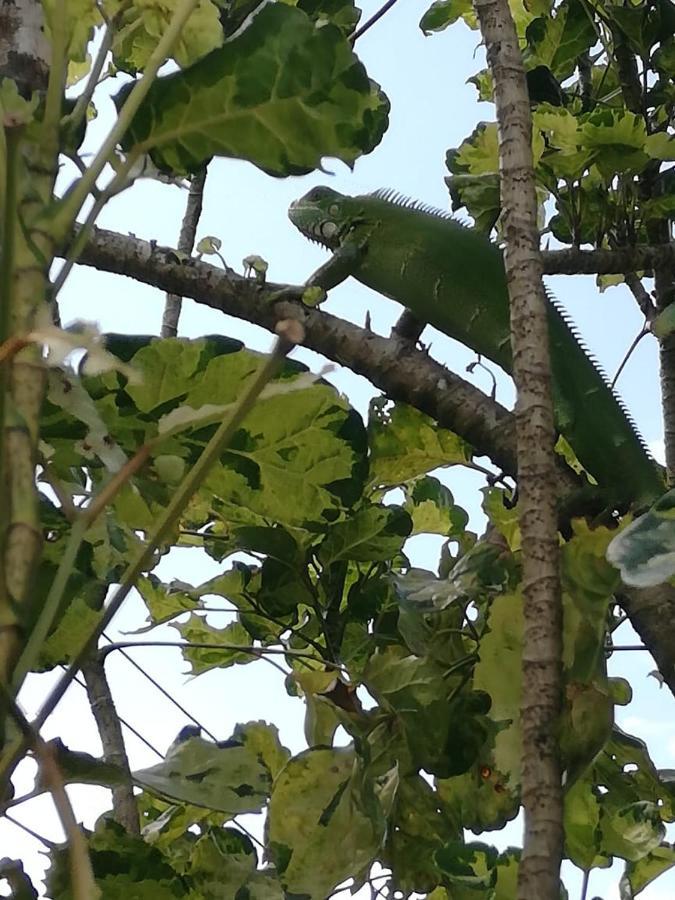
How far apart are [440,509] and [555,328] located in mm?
722

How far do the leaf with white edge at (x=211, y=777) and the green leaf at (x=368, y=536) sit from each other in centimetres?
15

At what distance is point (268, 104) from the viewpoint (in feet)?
1.31

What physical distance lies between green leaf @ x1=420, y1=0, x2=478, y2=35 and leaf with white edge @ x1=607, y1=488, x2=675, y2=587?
41.7 inches

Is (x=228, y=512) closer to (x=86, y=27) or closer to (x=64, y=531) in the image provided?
(x=64, y=531)

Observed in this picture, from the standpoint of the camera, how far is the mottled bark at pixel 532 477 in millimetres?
292

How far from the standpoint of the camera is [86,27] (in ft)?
1.43

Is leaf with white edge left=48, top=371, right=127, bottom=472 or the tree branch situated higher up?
the tree branch

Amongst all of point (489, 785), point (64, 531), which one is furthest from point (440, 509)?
point (64, 531)

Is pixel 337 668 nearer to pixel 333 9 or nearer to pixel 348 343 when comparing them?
pixel 348 343

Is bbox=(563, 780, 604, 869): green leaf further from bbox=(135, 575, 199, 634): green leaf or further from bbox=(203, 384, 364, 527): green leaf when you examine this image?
bbox=(135, 575, 199, 634): green leaf

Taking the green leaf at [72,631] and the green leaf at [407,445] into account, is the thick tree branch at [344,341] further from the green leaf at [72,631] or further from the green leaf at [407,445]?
the green leaf at [72,631]

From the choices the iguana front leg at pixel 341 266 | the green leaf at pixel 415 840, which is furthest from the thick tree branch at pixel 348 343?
the iguana front leg at pixel 341 266

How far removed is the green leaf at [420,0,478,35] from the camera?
4.23 ft

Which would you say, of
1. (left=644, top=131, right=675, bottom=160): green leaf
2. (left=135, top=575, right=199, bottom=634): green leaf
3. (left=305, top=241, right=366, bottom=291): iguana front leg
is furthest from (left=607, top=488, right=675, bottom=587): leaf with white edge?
(left=305, top=241, right=366, bottom=291): iguana front leg
